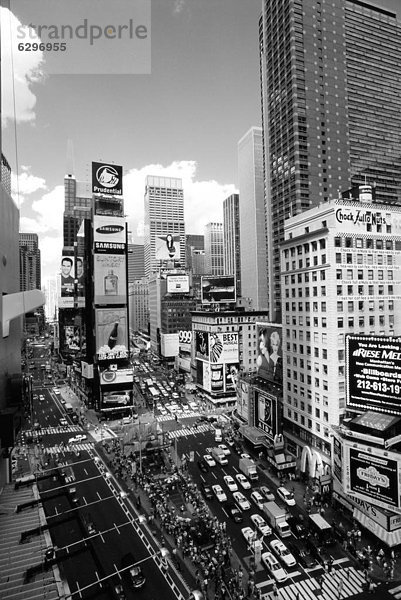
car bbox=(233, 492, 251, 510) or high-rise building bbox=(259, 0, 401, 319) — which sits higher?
high-rise building bbox=(259, 0, 401, 319)

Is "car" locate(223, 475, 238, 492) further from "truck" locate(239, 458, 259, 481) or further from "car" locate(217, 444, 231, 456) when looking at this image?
"car" locate(217, 444, 231, 456)

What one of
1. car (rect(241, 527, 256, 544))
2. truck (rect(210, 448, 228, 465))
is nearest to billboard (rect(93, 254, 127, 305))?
truck (rect(210, 448, 228, 465))

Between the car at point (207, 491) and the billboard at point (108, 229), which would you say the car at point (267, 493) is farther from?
the billboard at point (108, 229)

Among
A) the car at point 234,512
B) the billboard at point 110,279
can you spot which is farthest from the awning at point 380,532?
the billboard at point 110,279

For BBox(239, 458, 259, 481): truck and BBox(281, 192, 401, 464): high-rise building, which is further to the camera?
BBox(239, 458, 259, 481): truck

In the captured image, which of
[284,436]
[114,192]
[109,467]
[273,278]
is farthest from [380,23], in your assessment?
[109,467]
